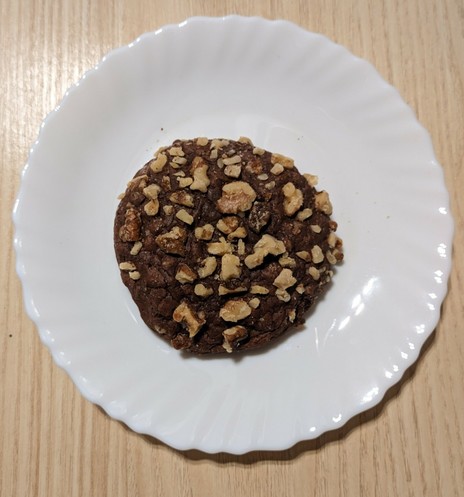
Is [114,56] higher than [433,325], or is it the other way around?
[114,56]

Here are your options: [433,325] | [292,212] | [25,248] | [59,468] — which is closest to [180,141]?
[292,212]

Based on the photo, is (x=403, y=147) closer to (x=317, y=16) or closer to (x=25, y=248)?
(x=317, y=16)

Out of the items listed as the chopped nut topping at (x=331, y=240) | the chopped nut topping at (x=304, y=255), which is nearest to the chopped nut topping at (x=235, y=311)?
the chopped nut topping at (x=304, y=255)

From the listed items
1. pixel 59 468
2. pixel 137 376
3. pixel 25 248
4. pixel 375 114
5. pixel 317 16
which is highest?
pixel 317 16

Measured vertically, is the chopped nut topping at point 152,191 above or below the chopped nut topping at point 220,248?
above

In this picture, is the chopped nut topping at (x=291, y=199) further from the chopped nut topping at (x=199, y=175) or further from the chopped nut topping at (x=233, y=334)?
the chopped nut topping at (x=233, y=334)

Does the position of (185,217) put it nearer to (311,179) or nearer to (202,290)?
(202,290)
